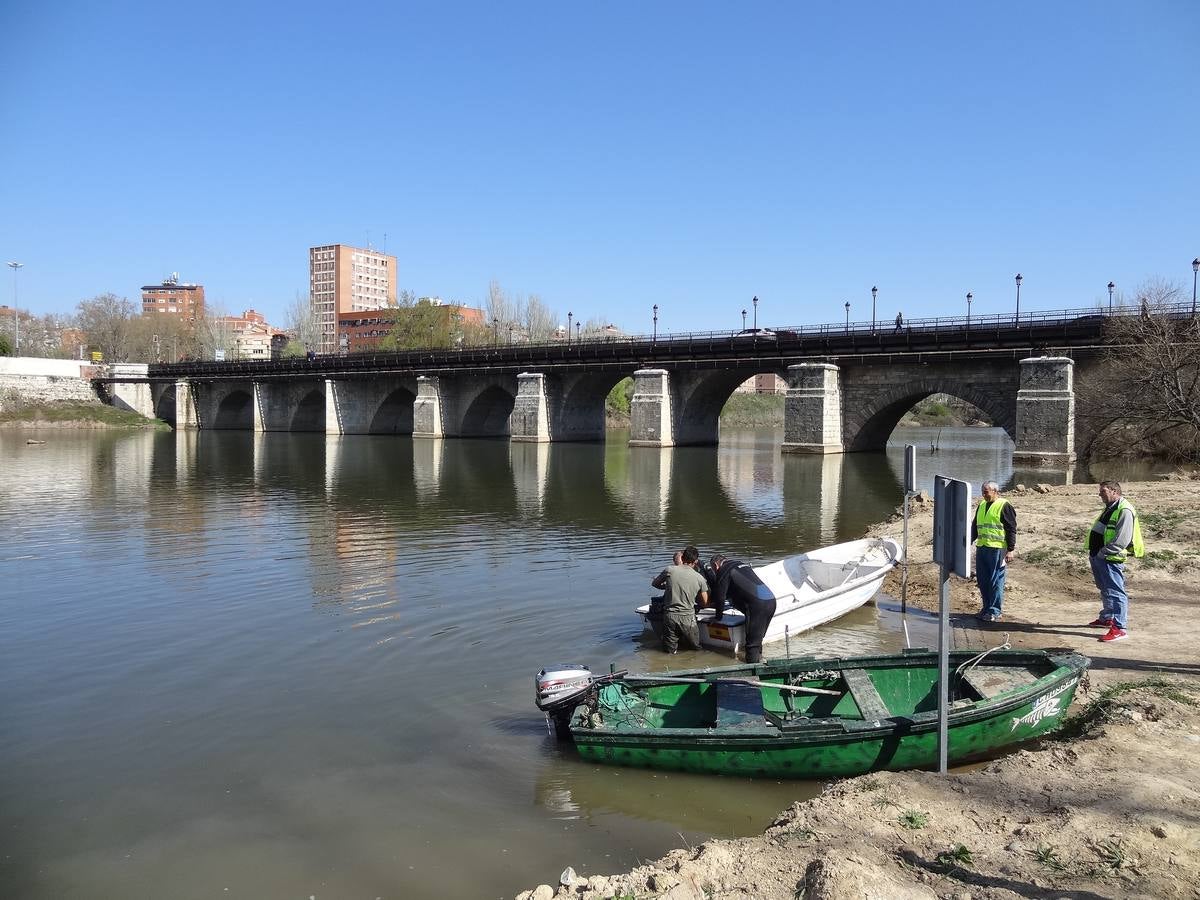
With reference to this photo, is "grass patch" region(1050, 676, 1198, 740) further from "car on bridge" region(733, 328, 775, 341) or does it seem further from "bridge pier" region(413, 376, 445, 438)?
"bridge pier" region(413, 376, 445, 438)

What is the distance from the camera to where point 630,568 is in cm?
1666

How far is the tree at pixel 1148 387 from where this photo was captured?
3180cm

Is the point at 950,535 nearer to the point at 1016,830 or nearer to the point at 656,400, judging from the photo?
the point at 1016,830

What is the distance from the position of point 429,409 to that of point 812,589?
5712cm

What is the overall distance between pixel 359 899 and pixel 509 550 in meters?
12.9

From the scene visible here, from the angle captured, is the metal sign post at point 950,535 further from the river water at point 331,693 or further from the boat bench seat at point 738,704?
the river water at point 331,693

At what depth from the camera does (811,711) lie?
26.0 ft

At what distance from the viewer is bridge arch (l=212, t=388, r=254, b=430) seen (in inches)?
3366

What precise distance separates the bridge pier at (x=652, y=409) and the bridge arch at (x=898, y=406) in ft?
37.6

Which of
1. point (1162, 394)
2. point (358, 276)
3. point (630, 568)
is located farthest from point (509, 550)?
point (358, 276)

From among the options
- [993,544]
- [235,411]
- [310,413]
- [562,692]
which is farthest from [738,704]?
[235,411]

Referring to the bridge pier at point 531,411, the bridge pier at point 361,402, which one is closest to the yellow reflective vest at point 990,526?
the bridge pier at point 531,411

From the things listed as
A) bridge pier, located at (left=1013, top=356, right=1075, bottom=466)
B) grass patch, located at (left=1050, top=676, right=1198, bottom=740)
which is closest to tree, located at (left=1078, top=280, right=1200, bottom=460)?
bridge pier, located at (left=1013, top=356, right=1075, bottom=466)

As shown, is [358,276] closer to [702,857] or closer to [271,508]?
[271,508]
